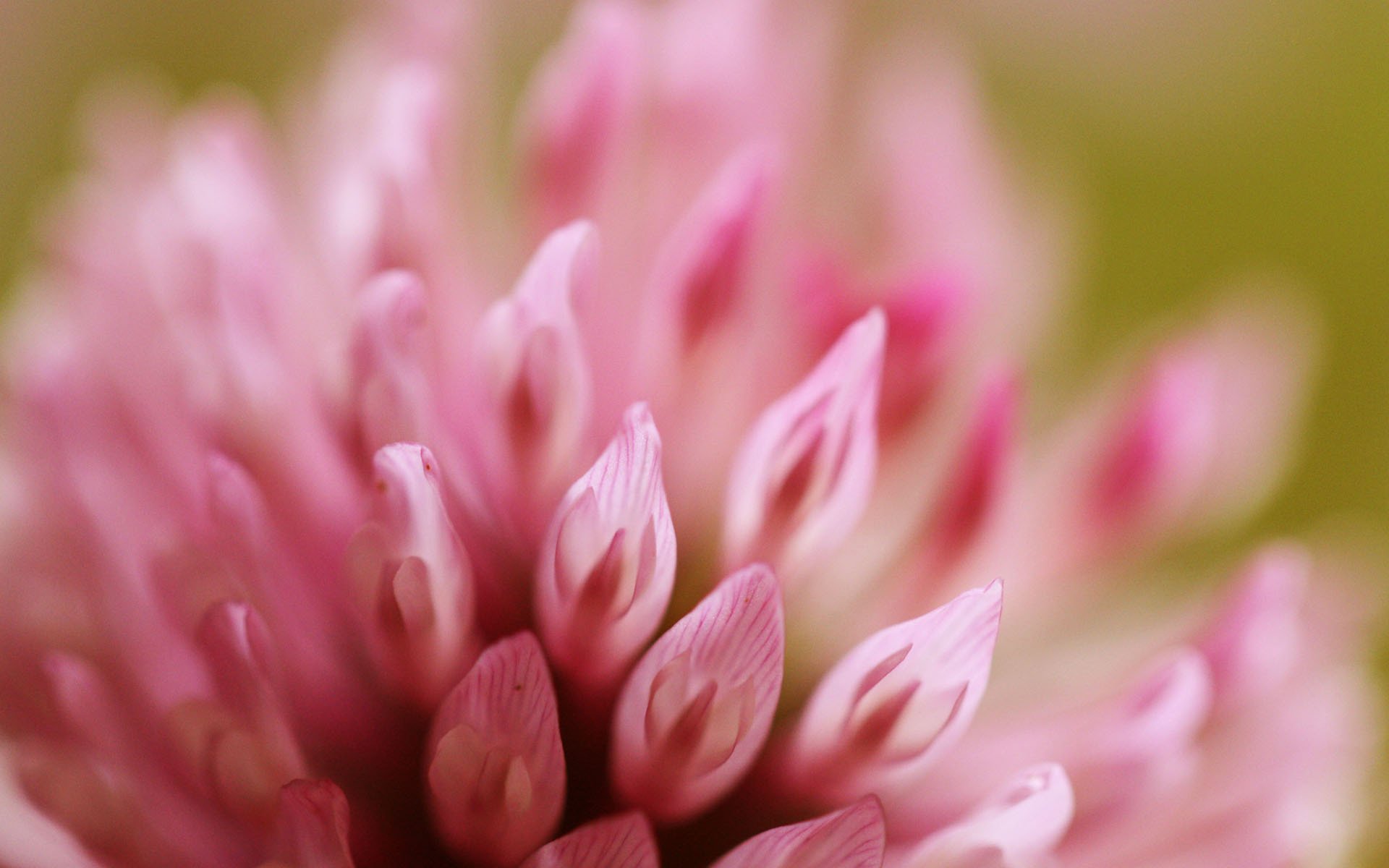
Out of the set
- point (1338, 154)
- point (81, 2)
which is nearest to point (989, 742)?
point (1338, 154)

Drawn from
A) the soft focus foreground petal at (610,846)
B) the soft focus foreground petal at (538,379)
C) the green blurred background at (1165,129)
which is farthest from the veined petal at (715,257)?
the green blurred background at (1165,129)

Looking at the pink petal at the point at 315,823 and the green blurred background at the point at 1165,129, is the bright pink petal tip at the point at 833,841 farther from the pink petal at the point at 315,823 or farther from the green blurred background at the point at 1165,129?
the green blurred background at the point at 1165,129

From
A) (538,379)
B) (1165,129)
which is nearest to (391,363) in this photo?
(538,379)

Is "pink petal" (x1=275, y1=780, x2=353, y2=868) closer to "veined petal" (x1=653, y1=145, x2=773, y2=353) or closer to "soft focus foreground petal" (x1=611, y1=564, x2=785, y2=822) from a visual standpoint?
"soft focus foreground petal" (x1=611, y1=564, x2=785, y2=822)

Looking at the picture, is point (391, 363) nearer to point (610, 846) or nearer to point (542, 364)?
point (542, 364)

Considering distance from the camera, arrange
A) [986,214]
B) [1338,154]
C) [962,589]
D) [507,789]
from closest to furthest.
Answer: [507,789]
[962,589]
[986,214]
[1338,154]

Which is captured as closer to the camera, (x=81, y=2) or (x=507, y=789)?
(x=507, y=789)

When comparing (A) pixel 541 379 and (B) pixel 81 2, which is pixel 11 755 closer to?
(A) pixel 541 379

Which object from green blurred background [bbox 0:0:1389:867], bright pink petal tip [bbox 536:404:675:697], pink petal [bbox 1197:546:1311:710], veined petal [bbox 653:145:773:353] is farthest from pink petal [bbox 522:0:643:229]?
green blurred background [bbox 0:0:1389:867]
